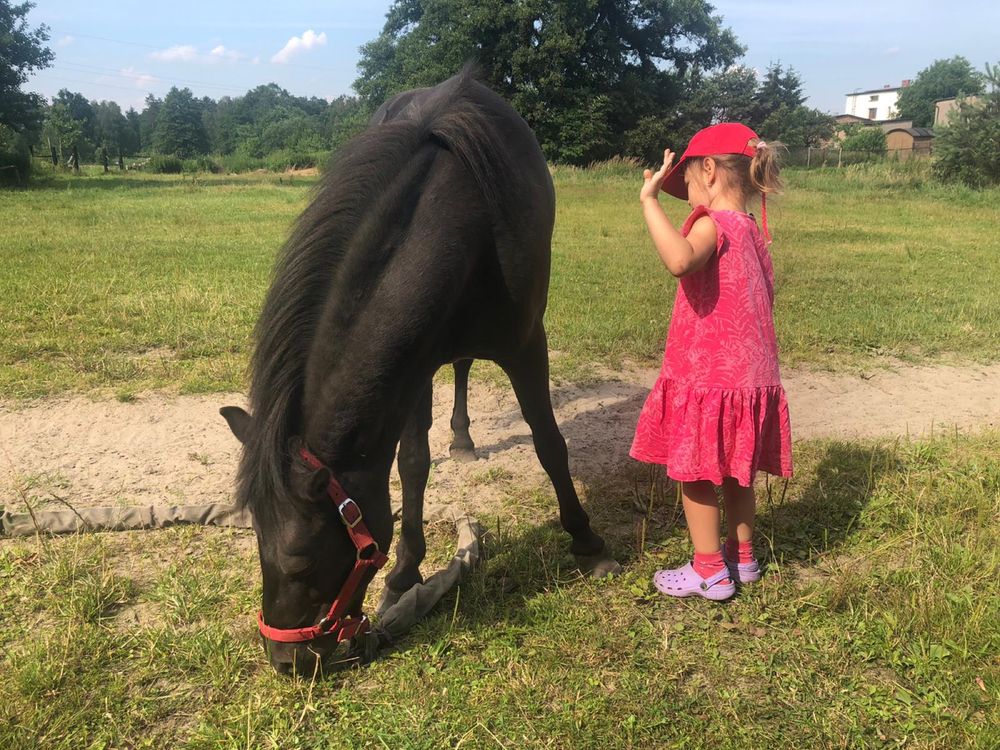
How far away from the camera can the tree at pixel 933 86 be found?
289 feet

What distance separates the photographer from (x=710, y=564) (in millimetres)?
2693

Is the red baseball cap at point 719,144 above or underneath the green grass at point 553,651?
above

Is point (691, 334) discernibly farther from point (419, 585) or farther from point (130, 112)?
point (130, 112)

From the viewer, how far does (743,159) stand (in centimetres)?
251

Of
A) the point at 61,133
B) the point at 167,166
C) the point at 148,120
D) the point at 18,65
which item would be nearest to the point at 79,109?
the point at 148,120

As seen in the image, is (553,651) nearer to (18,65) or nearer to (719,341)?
(719,341)

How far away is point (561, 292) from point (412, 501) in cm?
525

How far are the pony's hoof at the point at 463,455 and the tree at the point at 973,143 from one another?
2196cm

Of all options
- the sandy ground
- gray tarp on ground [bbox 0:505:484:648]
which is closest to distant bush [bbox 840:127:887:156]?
the sandy ground

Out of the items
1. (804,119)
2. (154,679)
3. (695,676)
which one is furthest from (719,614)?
(804,119)

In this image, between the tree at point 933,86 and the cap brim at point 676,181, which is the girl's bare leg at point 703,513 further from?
the tree at point 933,86

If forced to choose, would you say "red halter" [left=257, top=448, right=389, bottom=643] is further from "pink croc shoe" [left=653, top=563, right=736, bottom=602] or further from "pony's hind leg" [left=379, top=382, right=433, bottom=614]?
"pink croc shoe" [left=653, top=563, right=736, bottom=602]

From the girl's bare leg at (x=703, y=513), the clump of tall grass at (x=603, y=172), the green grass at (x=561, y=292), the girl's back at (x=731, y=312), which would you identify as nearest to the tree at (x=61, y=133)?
the clump of tall grass at (x=603, y=172)

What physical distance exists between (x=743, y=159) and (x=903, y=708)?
189cm
